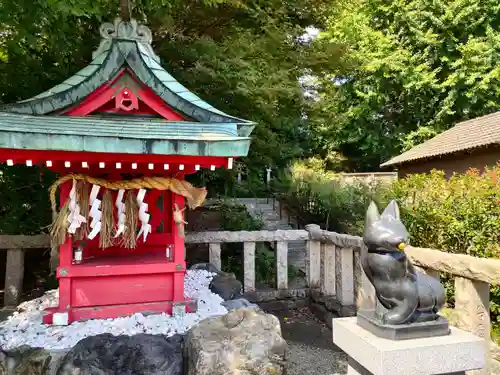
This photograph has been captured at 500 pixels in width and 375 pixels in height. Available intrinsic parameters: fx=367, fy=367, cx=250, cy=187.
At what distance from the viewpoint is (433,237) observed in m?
5.14

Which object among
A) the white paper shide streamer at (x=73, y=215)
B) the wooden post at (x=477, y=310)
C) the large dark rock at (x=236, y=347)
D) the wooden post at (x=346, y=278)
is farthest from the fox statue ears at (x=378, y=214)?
the wooden post at (x=346, y=278)

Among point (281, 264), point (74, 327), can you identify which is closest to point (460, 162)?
point (281, 264)

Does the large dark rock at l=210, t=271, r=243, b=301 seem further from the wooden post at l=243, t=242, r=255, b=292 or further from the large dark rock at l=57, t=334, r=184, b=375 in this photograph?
the large dark rock at l=57, t=334, r=184, b=375

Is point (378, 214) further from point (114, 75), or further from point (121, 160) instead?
point (114, 75)

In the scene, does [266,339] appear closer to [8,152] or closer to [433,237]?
Answer: [8,152]

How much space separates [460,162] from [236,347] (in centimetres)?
1255

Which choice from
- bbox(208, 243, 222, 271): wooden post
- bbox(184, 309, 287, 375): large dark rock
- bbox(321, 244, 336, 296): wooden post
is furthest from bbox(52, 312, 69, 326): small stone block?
bbox(321, 244, 336, 296): wooden post

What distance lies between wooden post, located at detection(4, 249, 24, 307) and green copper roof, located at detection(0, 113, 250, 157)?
2620 millimetres

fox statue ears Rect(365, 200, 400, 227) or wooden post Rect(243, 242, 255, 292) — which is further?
wooden post Rect(243, 242, 255, 292)

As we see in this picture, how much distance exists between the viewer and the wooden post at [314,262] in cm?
575

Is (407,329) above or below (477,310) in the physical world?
above

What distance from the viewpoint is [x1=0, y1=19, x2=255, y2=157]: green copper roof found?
304 cm

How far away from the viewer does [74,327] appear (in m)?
3.44

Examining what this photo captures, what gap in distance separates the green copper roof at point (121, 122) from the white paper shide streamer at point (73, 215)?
23.9 inches
